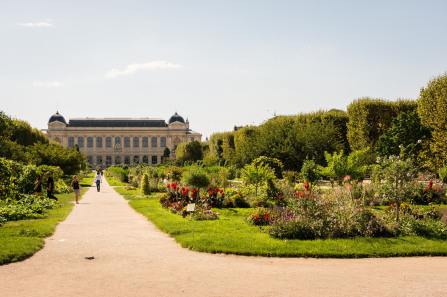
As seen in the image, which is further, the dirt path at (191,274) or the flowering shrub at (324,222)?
the flowering shrub at (324,222)

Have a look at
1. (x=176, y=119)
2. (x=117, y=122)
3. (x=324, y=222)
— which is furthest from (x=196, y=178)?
(x=117, y=122)

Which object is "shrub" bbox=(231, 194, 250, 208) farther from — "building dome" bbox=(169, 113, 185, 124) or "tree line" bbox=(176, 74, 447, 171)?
"building dome" bbox=(169, 113, 185, 124)

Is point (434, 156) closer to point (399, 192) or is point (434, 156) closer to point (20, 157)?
point (399, 192)

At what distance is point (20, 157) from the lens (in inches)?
1094

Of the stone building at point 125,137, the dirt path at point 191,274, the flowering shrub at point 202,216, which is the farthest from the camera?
the stone building at point 125,137

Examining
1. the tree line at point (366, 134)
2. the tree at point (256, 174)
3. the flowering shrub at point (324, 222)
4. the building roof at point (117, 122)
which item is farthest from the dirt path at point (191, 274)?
the building roof at point (117, 122)

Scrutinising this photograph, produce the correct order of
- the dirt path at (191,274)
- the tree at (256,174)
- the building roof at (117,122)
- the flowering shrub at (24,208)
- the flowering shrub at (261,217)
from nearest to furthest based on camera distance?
1. the dirt path at (191,274)
2. the flowering shrub at (261,217)
3. the flowering shrub at (24,208)
4. the tree at (256,174)
5. the building roof at (117,122)

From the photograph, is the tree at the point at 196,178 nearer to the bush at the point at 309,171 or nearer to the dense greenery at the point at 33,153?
the bush at the point at 309,171

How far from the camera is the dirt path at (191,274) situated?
250 inches

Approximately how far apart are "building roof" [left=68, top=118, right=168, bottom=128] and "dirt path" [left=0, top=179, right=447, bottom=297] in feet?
358

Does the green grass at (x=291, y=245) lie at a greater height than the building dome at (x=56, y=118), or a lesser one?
lesser

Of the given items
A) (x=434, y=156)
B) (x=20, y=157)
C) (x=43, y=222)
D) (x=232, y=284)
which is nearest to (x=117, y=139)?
(x=20, y=157)

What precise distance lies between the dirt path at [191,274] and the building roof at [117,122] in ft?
358

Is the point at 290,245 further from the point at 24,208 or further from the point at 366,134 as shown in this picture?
the point at 366,134
